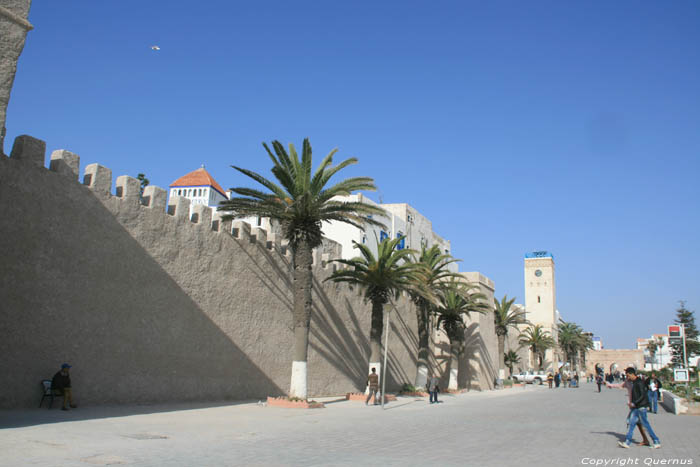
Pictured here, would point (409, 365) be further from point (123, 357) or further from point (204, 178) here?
point (204, 178)

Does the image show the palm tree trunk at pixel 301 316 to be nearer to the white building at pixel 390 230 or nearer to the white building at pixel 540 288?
the white building at pixel 390 230

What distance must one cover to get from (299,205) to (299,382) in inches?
225

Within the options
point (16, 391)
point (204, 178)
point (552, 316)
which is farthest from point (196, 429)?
point (552, 316)

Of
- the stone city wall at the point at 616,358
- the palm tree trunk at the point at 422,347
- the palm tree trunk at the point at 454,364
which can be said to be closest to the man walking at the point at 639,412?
the palm tree trunk at the point at 422,347

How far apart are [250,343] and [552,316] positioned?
86.2 meters

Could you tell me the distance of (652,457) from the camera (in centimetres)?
941

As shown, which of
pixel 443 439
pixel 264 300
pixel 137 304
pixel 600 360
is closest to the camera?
pixel 443 439

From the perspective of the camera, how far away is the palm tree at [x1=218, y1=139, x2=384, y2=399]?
18828mm

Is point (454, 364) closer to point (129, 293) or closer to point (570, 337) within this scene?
point (129, 293)

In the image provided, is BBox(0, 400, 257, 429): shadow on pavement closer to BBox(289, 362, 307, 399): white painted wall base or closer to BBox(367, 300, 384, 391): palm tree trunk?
BBox(289, 362, 307, 399): white painted wall base

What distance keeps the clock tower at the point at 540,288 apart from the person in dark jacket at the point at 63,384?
91139mm

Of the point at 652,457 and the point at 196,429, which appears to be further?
the point at 196,429

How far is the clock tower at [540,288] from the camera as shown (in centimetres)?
9744

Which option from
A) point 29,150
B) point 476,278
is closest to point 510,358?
point 476,278
